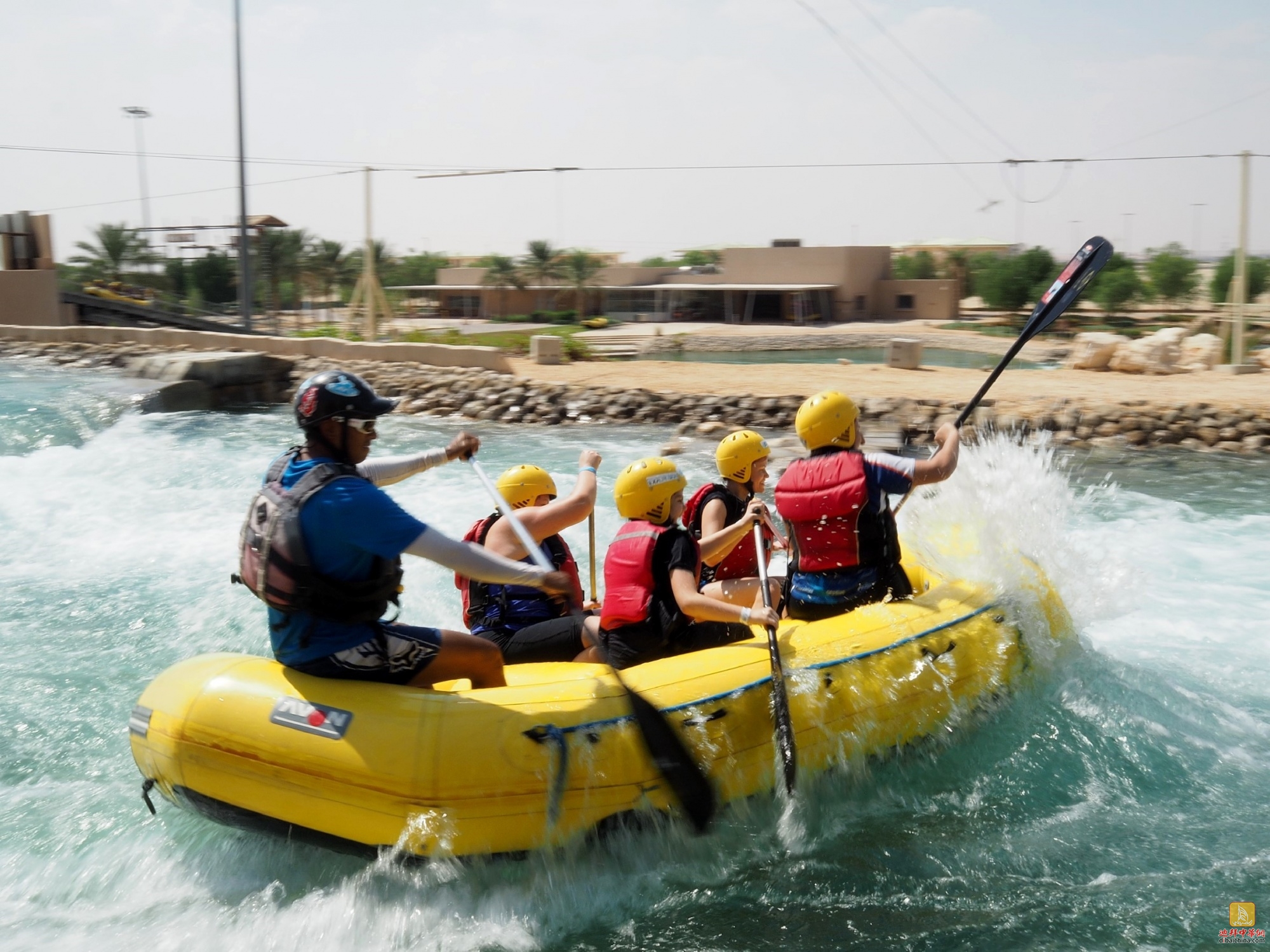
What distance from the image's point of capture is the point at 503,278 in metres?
52.2

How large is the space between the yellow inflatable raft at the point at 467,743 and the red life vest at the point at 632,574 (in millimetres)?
284

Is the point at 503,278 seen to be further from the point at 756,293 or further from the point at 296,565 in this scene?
the point at 296,565

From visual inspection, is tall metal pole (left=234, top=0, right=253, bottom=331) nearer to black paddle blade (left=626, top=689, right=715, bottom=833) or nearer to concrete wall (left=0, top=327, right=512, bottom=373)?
concrete wall (left=0, top=327, right=512, bottom=373)

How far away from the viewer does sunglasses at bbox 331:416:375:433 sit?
12.0ft

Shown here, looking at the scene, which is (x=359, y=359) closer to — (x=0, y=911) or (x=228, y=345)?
(x=228, y=345)

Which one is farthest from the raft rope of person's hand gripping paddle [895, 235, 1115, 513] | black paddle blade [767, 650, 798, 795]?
person's hand gripping paddle [895, 235, 1115, 513]

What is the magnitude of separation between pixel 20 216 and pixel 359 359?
13590 millimetres

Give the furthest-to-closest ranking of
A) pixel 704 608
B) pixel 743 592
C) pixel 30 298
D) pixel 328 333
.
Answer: pixel 328 333, pixel 30 298, pixel 743 592, pixel 704 608

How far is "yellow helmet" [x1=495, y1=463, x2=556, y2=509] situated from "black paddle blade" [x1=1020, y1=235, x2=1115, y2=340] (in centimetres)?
322

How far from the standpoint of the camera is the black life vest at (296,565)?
3.56m

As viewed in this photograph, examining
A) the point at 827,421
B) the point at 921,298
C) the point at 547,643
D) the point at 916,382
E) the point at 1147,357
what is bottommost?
the point at 547,643

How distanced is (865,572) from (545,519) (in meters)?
1.53

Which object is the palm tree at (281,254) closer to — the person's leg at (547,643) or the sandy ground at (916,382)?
the sandy ground at (916,382)

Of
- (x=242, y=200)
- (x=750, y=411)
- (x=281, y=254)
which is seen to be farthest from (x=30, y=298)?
(x=750, y=411)
